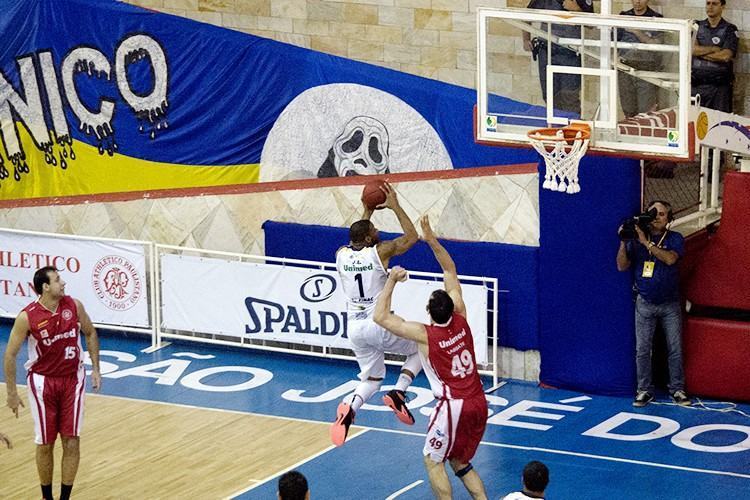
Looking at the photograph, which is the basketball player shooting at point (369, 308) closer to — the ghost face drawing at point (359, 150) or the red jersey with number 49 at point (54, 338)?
the red jersey with number 49 at point (54, 338)

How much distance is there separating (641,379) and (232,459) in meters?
4.56

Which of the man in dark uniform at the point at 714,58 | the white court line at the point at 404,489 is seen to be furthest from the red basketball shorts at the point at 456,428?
the man in dark uniform at the point at 714,58

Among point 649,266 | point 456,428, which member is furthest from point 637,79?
point 456,428

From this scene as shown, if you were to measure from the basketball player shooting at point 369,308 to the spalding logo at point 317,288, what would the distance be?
372 cm

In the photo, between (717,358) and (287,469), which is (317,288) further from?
(717,358)

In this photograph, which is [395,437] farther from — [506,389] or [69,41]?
[69,41]

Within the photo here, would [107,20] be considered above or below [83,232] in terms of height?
above

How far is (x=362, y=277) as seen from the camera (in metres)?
13.4

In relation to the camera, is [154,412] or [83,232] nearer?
[154,412]

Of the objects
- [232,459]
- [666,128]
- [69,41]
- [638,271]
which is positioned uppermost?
[69,41]

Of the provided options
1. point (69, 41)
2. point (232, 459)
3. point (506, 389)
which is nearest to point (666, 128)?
point (506, 389)

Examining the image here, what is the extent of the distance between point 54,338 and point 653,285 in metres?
6.52

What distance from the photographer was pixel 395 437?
15258mm

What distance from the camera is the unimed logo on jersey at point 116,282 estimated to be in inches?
740
